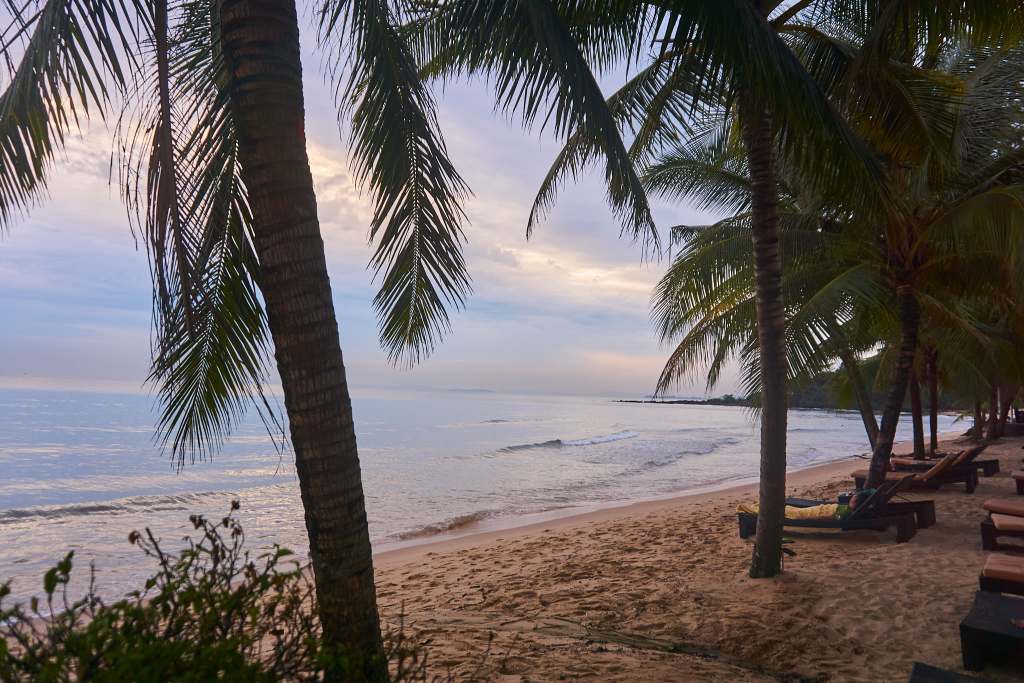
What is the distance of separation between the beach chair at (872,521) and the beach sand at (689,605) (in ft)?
0.60

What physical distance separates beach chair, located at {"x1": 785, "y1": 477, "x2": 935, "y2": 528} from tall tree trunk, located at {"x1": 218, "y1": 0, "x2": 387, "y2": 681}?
7.26 meters

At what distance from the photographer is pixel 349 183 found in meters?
4.44

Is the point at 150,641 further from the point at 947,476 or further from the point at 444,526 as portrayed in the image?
the point at 947,476

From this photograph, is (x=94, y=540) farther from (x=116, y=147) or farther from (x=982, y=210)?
(x=982, y=210)

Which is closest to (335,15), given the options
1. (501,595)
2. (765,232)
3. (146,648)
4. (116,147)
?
(116,147)

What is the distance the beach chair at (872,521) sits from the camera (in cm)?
767

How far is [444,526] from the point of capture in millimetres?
12609

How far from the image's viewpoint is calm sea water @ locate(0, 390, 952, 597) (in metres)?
11.7

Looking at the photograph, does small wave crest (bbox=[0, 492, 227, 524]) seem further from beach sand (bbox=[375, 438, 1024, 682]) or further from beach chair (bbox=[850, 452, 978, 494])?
beach chair (bbox=[850, 452, 978, 494])

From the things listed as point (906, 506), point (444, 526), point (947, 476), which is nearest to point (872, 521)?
point (906, 506)

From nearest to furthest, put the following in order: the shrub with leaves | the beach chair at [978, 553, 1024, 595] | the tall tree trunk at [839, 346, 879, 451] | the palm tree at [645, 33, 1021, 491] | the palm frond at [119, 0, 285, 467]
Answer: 1. the shrub with leaves
2. the palm frond at [119, 0, 285, 467]
3. the beach chair at [978, 553, 1024, 595]
4. the palm tree at [645, 33, 1021, 491]
5. the tall tree trunk at [839, 346, 879, 451]

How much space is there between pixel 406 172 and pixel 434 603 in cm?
407

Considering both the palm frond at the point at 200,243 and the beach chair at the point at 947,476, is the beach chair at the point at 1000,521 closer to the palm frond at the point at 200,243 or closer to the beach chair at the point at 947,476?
the beach chair at the point at 947,476

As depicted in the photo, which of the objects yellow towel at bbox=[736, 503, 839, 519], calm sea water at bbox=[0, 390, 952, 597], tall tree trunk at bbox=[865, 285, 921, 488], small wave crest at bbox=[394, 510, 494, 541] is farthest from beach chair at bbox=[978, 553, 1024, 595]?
small wave crest at bbox=[394, 510, 494, 541]
